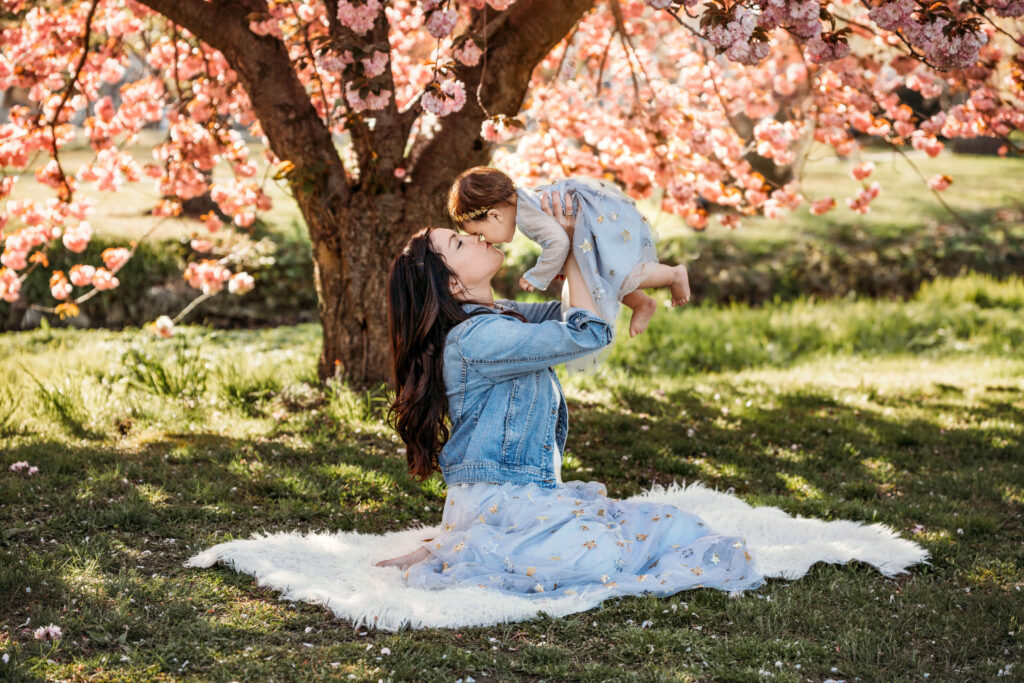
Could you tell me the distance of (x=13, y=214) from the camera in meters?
5.08

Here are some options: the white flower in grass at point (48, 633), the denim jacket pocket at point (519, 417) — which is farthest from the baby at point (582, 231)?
the white flower in grass at point (48, 633)

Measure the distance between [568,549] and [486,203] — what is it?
114 cm

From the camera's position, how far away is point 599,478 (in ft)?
14.1

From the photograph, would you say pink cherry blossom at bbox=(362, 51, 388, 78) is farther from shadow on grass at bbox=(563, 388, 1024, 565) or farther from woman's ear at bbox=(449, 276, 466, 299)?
shadow on grass at bbox=(563, 388, 1024, 565)

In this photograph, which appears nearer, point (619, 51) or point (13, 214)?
point (13, 214)

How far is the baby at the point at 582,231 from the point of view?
115 inches

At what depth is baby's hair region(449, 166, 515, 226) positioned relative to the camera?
2951 millimetres

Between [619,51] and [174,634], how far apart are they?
5398 mm

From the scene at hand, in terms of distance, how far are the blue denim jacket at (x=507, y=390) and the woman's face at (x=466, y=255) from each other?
0.32 feet

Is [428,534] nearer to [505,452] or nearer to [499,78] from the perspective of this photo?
[505,452]

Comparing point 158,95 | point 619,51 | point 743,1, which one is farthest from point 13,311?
point 743,1

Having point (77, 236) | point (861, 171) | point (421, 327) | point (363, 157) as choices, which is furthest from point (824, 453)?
point (77, 236)

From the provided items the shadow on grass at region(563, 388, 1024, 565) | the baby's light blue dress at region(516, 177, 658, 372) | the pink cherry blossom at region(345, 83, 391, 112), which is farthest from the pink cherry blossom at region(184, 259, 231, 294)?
the baby's light blue dress at region(516, 177, 658, 372)

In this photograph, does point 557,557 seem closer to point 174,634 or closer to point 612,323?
point 612,323
